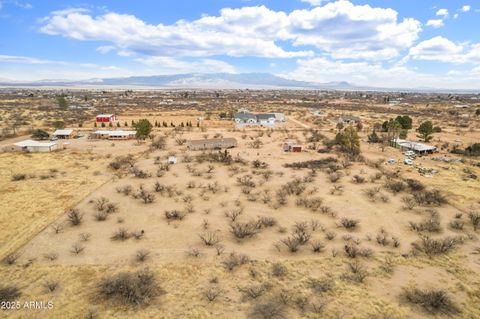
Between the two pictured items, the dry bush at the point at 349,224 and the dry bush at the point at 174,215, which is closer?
the dry bush at the point at 349,224

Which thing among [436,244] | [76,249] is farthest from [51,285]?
[436,244]

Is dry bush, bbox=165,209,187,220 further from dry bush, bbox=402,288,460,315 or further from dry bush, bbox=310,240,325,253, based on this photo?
dry bush, bbox=402,288,460,315

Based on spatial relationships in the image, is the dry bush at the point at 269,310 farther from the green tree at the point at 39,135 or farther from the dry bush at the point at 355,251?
the green tree at the point at 39,135

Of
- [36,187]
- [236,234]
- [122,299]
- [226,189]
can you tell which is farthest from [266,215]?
[36,187]

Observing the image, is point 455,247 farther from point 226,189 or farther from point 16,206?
point 16,206

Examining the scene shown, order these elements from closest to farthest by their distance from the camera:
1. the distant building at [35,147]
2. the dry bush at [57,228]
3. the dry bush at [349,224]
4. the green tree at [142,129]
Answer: the dry bush at [57,228], the dry bush at [349,224], the distant building at [35,147], the green tree at [142,129]

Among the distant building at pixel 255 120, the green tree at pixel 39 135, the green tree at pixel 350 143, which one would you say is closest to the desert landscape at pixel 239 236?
the green tree at pixel 350 143
